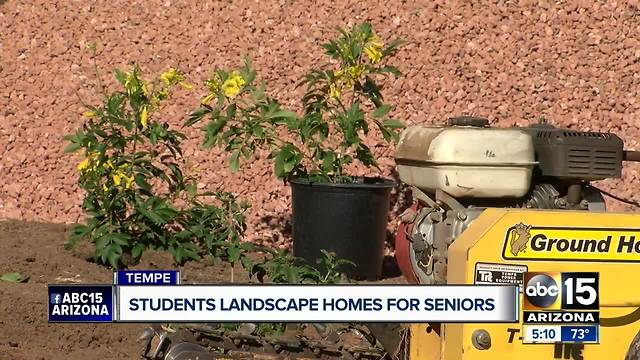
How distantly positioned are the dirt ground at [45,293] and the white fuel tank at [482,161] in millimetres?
1817

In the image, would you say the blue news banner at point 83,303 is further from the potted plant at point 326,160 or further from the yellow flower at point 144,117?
the potted plant at point 326,160

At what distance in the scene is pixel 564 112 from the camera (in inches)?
344

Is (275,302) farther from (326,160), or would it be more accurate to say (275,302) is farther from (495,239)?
(326,160)

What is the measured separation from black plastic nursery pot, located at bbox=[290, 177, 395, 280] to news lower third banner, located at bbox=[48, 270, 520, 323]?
8.48 ft

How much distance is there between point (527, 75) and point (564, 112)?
1.35ft

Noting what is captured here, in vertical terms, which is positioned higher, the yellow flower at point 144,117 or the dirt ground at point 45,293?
the yellow flower at point 144,117

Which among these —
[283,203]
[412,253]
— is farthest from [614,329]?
[283,203]

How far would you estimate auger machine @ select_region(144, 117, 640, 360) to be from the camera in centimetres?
440

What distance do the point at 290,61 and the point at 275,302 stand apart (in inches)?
195

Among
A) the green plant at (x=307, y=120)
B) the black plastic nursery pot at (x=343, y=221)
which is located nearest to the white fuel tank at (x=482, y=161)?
the black plastic nursery pot at (x=343, y=221)

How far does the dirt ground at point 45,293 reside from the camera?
18.6ft

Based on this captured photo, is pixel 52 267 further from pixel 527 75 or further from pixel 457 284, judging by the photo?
pixel 527 75

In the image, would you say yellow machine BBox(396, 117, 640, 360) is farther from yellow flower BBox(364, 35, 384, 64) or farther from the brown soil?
yellow flower BBox(364, 35, 384, 64)

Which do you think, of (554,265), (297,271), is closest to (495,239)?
(554,265)
